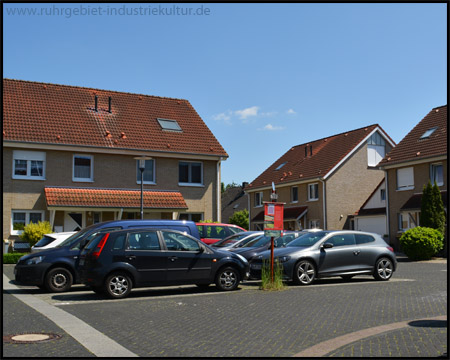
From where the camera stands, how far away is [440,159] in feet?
106

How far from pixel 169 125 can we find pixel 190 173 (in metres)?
3.44

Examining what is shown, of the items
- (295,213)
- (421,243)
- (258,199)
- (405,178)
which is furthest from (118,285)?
(258,199)

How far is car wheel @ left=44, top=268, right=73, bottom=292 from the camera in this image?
46.5ft

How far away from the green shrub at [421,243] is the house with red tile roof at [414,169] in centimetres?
543

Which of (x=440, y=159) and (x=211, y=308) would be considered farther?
(x=440, y=159)

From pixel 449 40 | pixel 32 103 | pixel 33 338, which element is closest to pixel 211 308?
pixel 33 338

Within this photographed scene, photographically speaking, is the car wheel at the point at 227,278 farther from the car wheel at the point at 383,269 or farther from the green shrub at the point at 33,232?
the green shrub at the point at 33,232

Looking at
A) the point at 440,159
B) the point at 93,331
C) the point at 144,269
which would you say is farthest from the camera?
the point at 440,159

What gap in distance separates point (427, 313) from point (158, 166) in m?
21.9

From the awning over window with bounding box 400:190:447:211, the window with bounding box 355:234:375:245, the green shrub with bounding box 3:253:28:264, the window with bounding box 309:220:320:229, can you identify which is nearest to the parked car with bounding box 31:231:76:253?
the green shrub with bounding box 3:253:28:264

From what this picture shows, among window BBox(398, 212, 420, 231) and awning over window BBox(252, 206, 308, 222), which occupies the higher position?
awning over window BBox(252, 206, 308, 222)

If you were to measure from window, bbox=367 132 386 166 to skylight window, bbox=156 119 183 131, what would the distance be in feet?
57.9

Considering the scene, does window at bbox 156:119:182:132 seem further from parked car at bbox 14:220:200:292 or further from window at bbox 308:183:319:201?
parked car at bbox 14:220:200:292

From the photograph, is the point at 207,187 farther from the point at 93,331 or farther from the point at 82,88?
the point at 93,331
